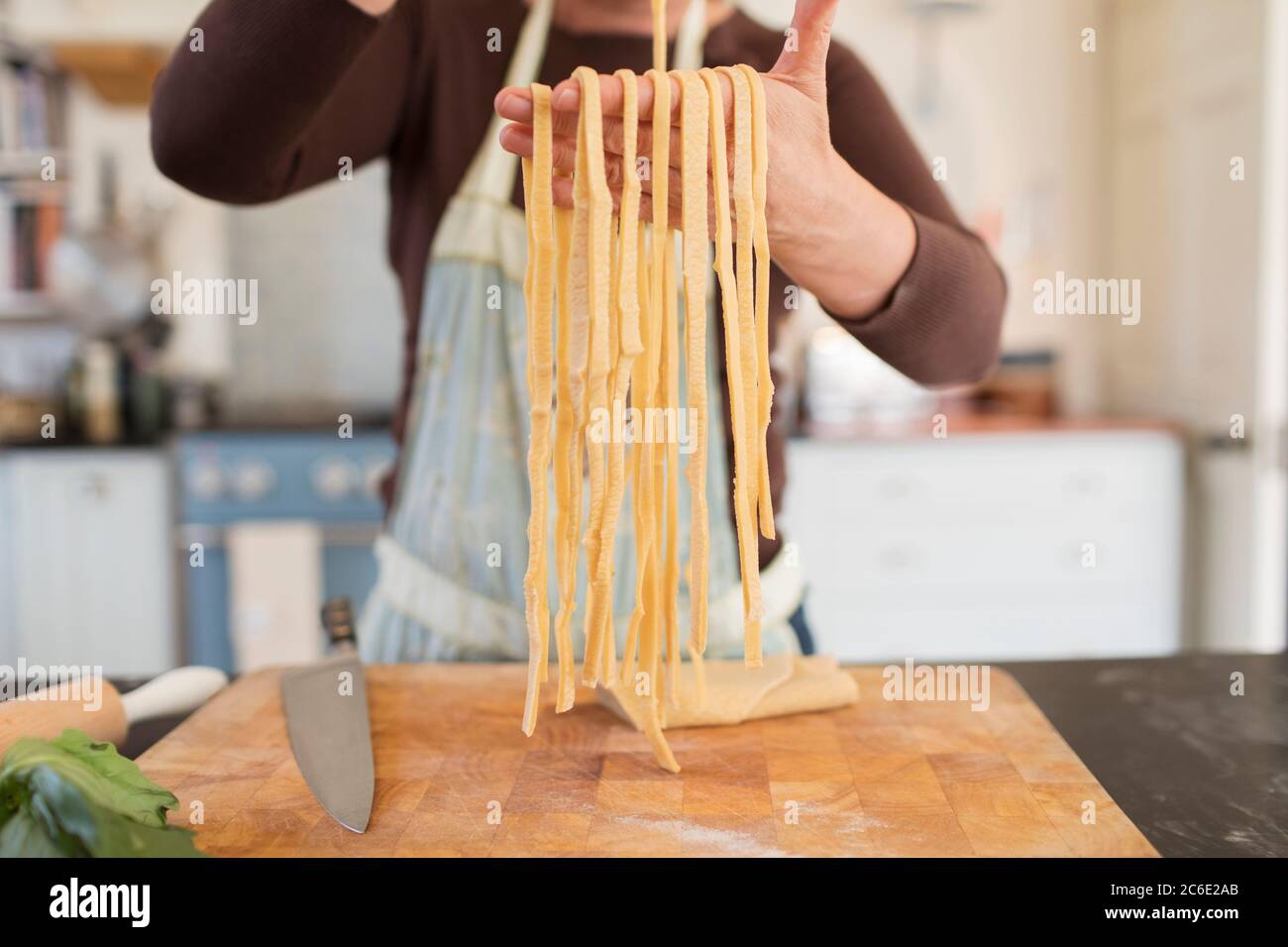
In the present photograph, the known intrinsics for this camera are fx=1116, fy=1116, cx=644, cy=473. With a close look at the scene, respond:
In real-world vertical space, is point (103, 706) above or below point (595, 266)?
below

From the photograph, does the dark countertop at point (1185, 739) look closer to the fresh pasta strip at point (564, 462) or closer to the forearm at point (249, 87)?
the fresh pasta strip at point (564, 462)

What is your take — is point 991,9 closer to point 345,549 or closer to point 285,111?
point 345,549

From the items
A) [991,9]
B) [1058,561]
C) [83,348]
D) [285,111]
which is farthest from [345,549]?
[991,9]

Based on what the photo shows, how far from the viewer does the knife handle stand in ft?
3.26

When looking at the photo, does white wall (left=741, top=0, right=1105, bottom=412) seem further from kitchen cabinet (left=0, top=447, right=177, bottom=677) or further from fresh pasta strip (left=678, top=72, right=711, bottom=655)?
fresh pasta strip (left=678, top=72, right=711, bottom=655)

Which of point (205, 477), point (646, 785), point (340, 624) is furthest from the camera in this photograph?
point (205, 477)

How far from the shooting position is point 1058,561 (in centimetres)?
269

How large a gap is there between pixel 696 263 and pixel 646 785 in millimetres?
350

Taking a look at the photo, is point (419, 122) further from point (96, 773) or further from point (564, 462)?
point (96, 773)

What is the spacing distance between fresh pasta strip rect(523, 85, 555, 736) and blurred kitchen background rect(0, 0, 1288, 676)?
6.38 feet

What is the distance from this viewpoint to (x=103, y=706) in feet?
2.75

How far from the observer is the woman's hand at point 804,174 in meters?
0.68

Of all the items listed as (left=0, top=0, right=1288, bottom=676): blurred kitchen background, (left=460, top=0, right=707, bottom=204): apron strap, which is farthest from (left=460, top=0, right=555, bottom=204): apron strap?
(left=0, top=0, right=1288, bottom=676): blurred kitchen background

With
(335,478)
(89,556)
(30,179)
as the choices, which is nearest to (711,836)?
(335,478)
